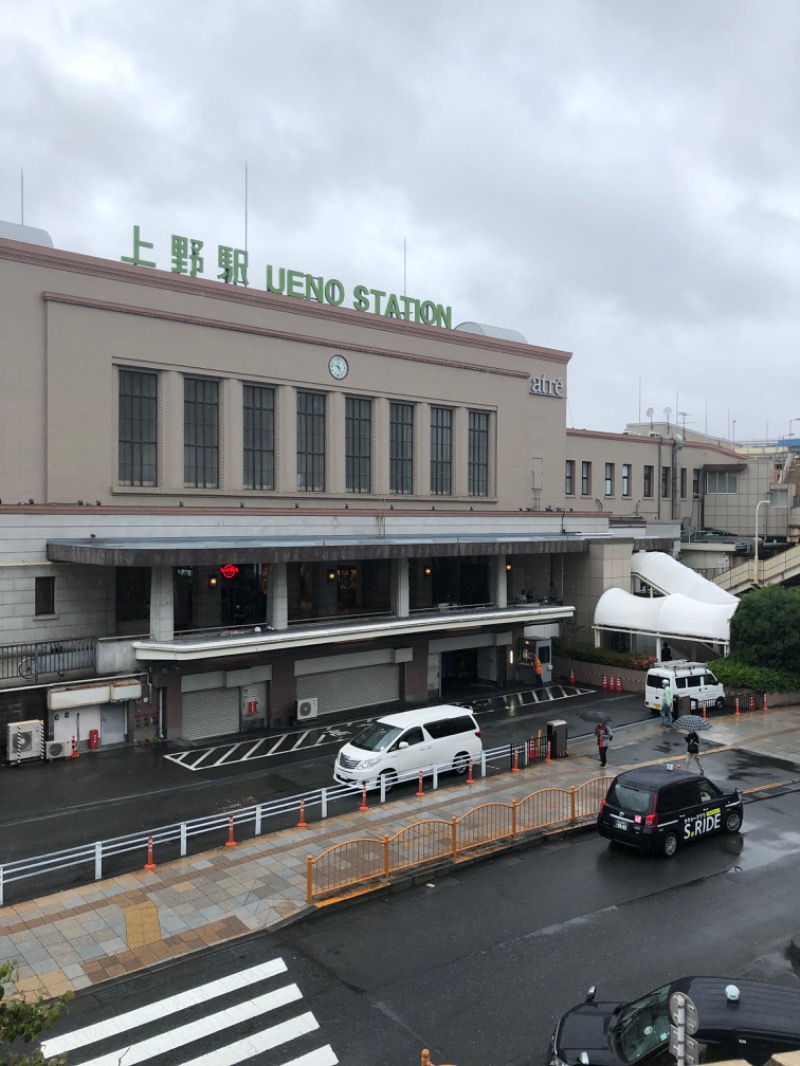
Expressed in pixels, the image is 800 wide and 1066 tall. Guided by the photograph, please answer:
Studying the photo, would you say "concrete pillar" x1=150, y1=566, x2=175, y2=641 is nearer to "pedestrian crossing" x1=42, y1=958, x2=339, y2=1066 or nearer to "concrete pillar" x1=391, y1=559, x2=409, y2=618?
"concrete pillar" x1=391, y1=559, x2=409, y2=618

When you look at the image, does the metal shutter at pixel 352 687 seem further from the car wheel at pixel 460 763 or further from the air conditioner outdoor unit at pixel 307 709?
the car wheel at pixel 460 763

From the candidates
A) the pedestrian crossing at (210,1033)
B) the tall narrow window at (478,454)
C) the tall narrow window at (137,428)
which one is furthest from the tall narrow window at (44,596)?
the tall narrow window at (478,454)

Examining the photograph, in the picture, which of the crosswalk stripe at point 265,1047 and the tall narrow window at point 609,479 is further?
the tall narrow window at point 609,479

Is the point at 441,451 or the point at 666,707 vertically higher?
the point at 441,451

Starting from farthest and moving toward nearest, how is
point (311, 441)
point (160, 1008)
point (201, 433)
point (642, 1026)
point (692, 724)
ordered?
point (311, 441) → point (201, 433) → point (692, 724) → point (160, 1008) → point (642, 1026)

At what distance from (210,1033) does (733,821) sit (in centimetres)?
1388

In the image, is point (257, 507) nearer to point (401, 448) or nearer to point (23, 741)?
point (401, 448)

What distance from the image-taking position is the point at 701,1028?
32.0 ft

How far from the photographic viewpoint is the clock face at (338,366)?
39031 mm

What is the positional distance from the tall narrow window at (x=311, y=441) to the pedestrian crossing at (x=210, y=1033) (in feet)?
88.6

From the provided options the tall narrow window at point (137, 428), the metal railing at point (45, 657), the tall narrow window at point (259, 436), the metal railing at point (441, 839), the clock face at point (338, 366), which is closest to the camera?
the metal railing at point (441, 839)

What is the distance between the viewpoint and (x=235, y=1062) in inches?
457

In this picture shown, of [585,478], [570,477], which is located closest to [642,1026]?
[570,477]

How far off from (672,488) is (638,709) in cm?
2796
